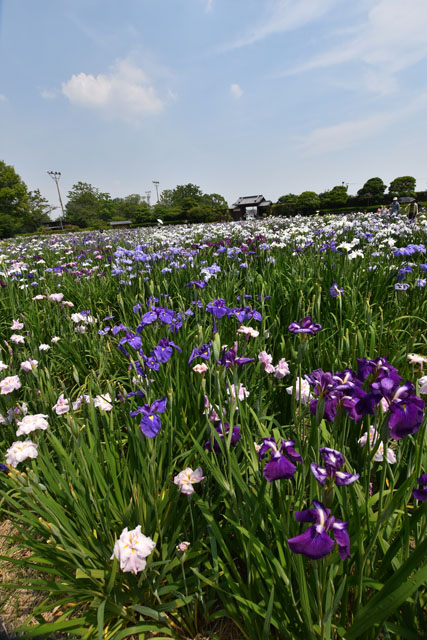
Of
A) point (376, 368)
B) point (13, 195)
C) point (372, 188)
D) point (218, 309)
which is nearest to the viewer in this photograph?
point (376, 368)

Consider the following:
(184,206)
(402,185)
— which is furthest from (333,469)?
(184,206)

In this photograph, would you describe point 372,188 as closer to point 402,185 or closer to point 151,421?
point 402,185

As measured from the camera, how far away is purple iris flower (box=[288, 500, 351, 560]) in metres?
0.72

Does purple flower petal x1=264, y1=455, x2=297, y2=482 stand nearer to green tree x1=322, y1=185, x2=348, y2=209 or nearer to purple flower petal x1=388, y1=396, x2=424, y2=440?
purple flower petal x1=388, y1=396, x2=424, y2=440

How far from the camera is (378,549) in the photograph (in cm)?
126

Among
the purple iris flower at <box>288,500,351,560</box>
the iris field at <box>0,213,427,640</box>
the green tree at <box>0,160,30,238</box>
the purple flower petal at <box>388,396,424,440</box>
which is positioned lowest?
the iris field at <box>0,213,427,640</box>

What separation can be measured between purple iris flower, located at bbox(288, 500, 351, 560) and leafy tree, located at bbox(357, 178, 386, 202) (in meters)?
51.4

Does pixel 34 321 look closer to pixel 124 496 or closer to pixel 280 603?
pixel 124 496

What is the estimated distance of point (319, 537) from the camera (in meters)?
0.73

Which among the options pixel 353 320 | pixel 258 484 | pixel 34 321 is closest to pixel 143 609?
pixel 258 484

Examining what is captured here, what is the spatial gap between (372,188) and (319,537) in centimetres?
5376

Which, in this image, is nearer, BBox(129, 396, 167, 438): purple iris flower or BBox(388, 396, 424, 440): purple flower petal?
BBox(388, 396, 424, 440): purple flower petal

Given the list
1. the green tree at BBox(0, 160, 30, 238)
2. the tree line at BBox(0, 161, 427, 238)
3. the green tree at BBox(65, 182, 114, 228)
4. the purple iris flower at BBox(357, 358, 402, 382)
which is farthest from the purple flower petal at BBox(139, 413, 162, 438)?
the green tree at BBox(65, 182, 114, 228)

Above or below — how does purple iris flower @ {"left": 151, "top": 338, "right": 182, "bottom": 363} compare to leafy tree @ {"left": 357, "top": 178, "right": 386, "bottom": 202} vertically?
below
